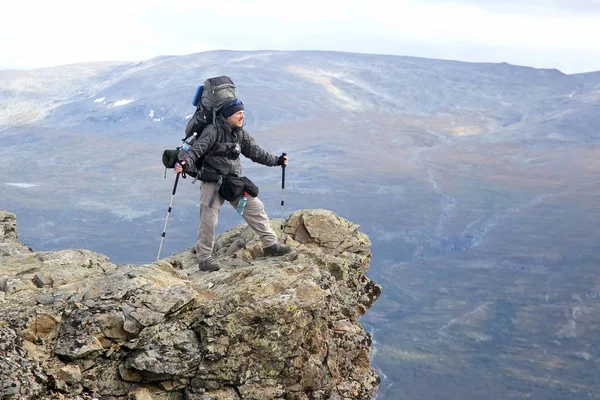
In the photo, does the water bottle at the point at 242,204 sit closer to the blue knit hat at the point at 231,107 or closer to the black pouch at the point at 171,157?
the black pouch at the point at 171,157

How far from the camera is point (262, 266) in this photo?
13180 millimetres

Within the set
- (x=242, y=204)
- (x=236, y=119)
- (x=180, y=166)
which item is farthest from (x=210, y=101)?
(x=242, y=204)

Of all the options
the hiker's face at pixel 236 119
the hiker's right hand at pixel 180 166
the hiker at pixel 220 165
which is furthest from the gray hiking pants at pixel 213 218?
the hiker's face at pixel 236 119

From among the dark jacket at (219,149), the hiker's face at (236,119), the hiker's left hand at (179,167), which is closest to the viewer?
the hiker's left hand at (179,167)

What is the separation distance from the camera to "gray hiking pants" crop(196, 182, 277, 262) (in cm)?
1370

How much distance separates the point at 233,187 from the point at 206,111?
5.76 feet

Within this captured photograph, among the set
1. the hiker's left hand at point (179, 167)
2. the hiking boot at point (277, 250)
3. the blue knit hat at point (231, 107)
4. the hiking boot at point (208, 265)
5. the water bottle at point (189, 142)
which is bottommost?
the hiking boot at point (208, 265)

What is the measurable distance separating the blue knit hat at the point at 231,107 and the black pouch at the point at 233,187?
137cm

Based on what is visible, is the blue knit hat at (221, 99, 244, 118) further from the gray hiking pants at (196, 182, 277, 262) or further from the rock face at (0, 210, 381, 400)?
the rock face at (0, 210, 381, 400)

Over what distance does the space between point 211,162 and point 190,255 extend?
459cm

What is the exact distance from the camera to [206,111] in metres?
13.5

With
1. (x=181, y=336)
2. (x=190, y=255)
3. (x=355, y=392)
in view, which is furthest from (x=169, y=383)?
(x=190, y=255)

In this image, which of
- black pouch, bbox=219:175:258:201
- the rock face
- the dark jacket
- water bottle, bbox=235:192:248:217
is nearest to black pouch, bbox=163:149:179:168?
the dark jacket

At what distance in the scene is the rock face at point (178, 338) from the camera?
9.42 m
